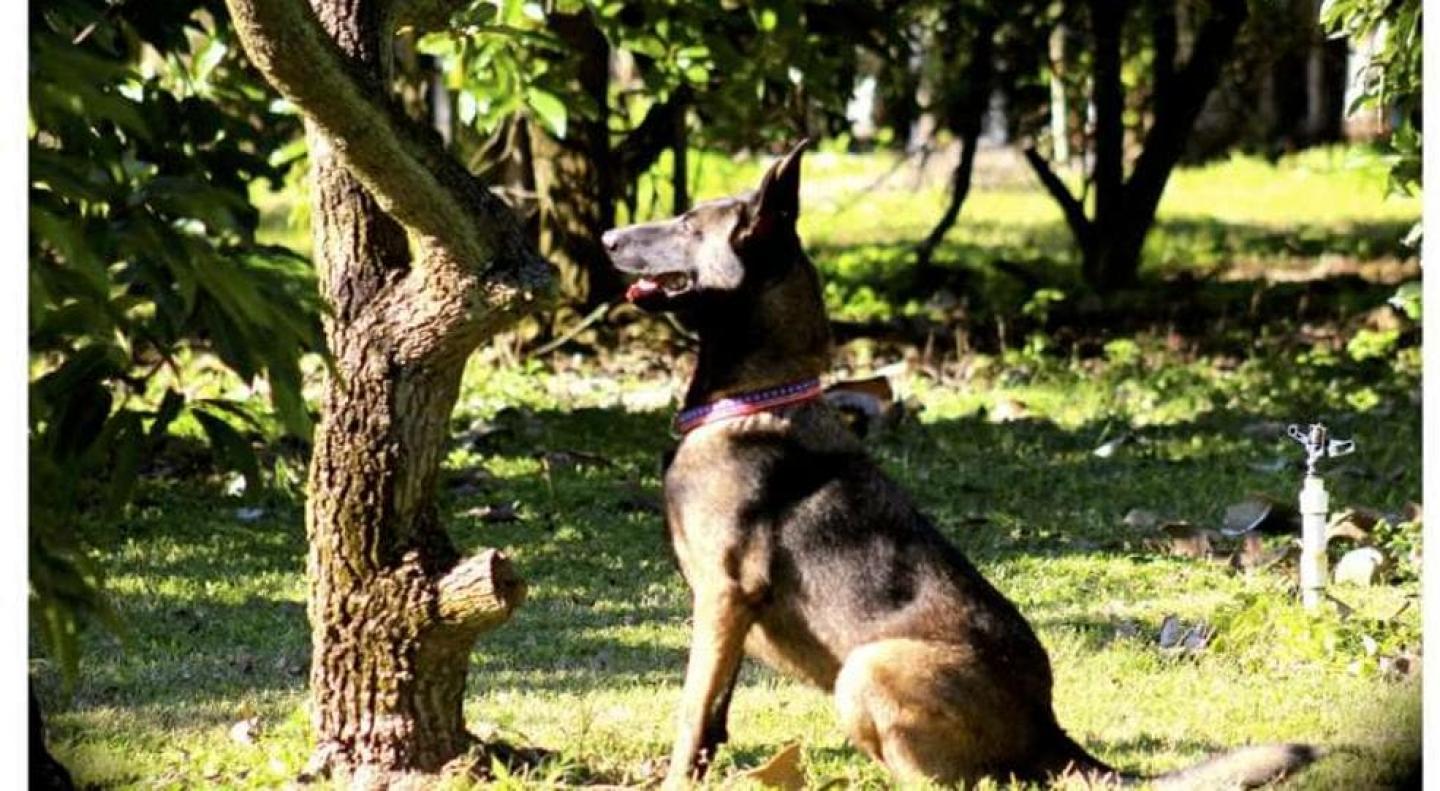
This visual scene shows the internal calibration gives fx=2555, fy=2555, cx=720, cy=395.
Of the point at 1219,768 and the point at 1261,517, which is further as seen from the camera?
the point at 1261,517

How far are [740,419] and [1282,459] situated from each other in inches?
218

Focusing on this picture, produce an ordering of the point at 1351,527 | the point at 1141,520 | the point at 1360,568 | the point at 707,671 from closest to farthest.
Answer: the point at 707,671
the point at 1360,568
the point at 1351,527
the point at 1141,520

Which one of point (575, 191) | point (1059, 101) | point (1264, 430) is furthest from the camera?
point (1059, 101)

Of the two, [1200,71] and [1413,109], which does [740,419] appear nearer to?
[1413,109]

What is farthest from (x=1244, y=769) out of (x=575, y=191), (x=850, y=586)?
(x=575, y=191)

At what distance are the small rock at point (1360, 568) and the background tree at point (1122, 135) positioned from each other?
621 cm

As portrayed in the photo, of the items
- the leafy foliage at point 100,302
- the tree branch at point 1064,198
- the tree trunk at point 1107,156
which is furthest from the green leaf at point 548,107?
the tree trunk at point 1107,156

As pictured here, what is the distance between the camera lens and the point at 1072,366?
13.3m

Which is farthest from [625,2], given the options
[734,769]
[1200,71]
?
[734,769]

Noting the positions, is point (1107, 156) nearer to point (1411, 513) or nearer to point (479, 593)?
point (1411, 513)

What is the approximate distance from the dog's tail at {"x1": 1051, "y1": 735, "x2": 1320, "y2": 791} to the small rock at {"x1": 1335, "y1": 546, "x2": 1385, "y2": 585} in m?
2.84

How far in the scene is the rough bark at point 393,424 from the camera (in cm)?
546

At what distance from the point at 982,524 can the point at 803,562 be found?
159 inches

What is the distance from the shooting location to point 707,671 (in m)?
5.68
